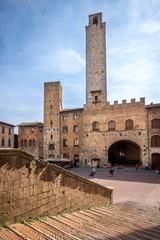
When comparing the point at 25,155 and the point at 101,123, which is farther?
the point at 101,123

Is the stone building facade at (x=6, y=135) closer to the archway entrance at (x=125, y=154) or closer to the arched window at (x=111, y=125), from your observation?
the arched window at (x=111, y=125)

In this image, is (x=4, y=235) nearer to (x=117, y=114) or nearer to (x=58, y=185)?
(x=58, y=185)

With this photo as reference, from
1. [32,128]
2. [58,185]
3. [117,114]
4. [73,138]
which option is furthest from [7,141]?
[58,185]

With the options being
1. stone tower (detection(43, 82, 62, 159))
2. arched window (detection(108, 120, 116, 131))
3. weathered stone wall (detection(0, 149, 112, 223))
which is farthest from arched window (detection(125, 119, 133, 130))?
weathered stone wall (detection(0, 149, 112, 223))

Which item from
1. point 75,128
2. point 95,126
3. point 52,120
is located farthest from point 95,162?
point 52,120

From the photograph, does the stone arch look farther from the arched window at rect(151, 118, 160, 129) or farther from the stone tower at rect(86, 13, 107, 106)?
the arched window at rect(151, 118, 160, 129)

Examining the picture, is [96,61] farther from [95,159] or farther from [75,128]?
[95,159]

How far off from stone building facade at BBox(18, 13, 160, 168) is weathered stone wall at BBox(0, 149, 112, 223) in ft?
70.0

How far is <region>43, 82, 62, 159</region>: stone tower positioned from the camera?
100 feet

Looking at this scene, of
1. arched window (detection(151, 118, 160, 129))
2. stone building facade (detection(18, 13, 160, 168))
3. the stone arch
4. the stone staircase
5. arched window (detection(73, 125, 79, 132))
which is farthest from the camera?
arched window (detection(73, 125, 79, 132))

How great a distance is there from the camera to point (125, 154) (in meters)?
33.6

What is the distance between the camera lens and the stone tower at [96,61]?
2845 centimetres

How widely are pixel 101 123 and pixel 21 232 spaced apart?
24759 mm

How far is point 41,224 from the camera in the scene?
3.91 metres
